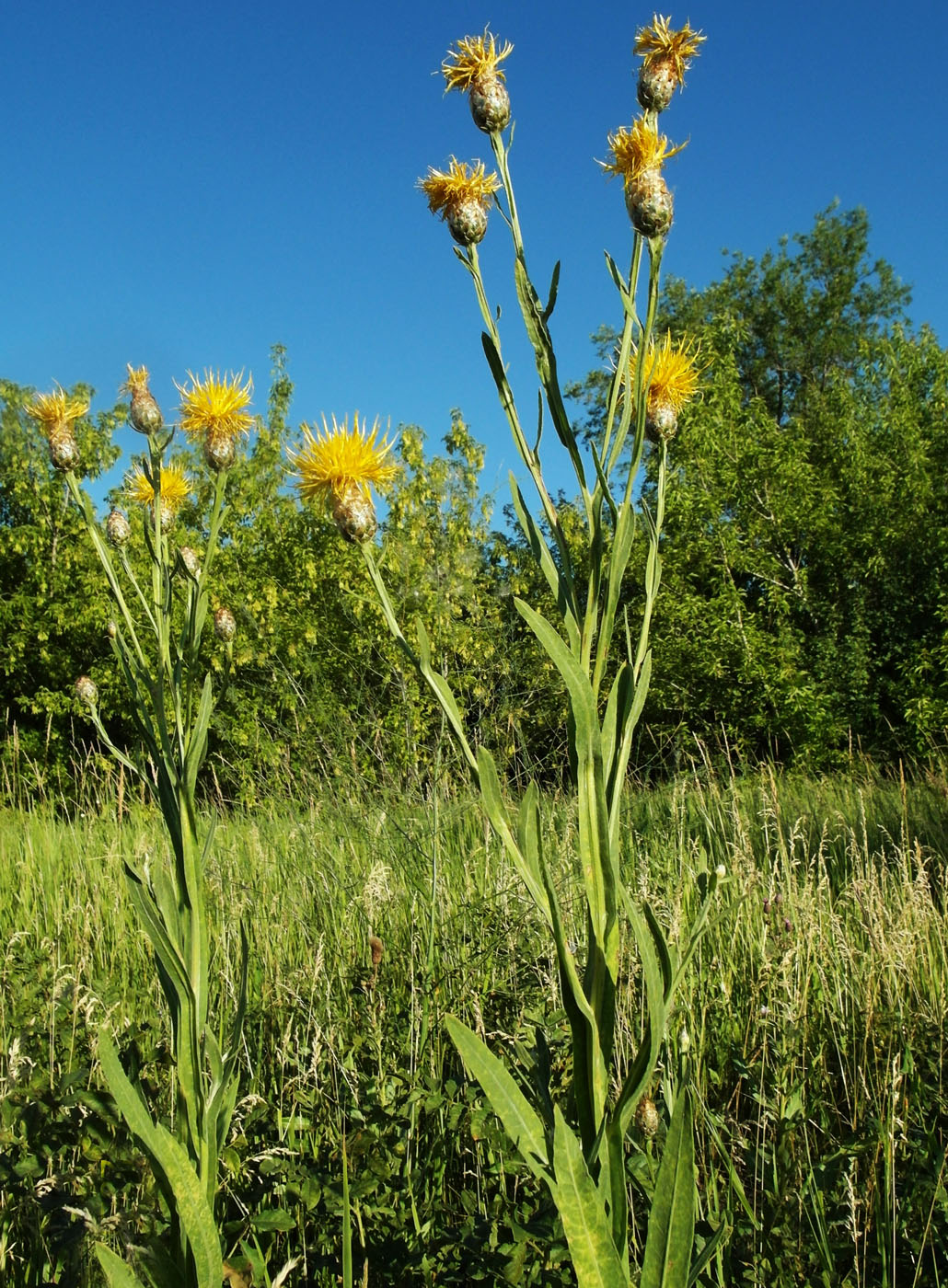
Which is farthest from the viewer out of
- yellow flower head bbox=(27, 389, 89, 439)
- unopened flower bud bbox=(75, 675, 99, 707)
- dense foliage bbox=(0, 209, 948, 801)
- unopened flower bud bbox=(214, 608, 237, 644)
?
dense foliage bbox=(0, 209, 948, 801)

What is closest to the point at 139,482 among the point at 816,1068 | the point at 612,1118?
the point at 612,1118

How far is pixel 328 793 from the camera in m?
4.32

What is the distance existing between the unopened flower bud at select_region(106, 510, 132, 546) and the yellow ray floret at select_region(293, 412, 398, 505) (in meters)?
0.68

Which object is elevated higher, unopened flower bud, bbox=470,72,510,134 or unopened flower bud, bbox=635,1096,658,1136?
unopened flower bud, bbox=470,72,510,134

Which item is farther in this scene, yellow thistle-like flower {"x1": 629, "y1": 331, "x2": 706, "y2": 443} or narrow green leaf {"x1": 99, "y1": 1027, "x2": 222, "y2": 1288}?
yellow thistle-like flower {"x1": 629, "y1": 331, "x2": 706, "y2": 443}

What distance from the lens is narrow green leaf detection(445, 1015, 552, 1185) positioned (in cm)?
89

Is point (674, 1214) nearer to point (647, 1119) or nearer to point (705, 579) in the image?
point (647, 1119)

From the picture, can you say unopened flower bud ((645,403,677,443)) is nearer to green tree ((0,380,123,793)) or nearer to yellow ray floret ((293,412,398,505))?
yellow ray floret ((293,412,398,505))

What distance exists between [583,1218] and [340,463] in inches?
37.5

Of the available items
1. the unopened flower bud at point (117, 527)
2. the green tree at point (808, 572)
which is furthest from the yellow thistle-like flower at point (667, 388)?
the green tree at point (808, 572)

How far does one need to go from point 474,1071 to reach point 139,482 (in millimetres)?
1318

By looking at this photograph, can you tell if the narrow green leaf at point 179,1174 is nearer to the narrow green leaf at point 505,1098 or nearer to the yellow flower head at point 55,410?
the narrow green leaf at point 505,1098

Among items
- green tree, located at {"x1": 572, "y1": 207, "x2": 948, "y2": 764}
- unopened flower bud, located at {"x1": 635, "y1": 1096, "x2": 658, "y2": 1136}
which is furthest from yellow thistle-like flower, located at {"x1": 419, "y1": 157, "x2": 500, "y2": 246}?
green tree, located at {"x1": 572, "y1": 207, "x2": 948, "y2": 764}

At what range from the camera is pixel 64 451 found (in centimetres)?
161
